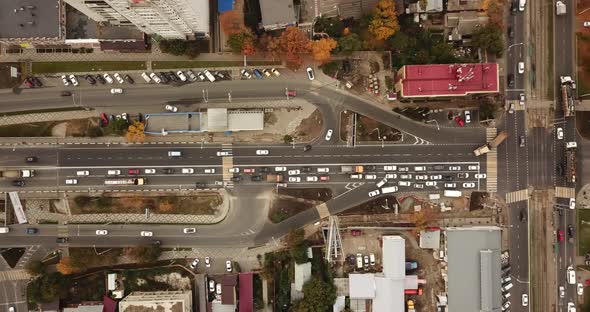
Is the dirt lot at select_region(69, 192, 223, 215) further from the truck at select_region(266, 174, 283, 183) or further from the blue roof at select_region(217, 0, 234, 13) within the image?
the blue roof at select_region(217, 0, 234, 13)

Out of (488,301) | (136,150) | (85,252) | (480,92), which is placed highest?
(480,92)

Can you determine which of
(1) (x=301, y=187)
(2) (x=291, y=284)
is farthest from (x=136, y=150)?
(2) (x=291, y=284)

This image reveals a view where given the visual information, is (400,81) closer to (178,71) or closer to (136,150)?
(178,71)

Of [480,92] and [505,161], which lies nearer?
[480,92]

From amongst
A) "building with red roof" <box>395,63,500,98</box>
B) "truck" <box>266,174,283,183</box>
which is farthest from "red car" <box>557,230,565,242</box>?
"truck" <box>266,174,283,183</box>

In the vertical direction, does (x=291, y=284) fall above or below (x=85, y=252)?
below
